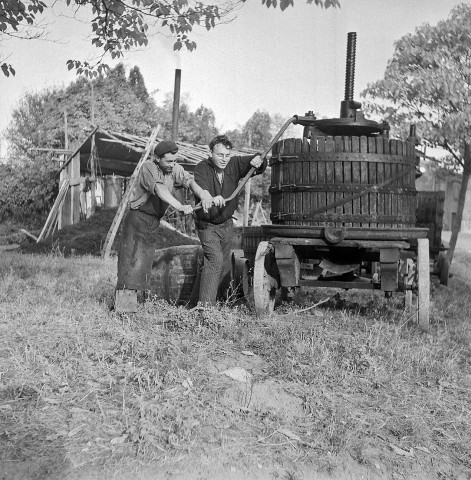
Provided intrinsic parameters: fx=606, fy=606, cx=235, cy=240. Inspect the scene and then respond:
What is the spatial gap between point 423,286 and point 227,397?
2708 millimetres

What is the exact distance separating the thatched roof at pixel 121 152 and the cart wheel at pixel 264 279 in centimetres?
1033

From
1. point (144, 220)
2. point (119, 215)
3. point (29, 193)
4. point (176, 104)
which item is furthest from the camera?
point (29, 193)

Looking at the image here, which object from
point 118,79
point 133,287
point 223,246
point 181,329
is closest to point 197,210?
point 223,246

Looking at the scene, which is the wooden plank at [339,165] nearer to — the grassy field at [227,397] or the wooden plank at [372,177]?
the wooden plank at [372,177]

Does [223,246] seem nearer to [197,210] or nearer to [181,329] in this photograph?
[197,210]

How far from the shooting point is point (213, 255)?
6062mm

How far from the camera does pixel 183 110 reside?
2143 inches

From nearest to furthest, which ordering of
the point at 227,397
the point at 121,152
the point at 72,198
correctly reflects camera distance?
1. the point at 227,397
2. the point at 72,198
3. the point at 121,152

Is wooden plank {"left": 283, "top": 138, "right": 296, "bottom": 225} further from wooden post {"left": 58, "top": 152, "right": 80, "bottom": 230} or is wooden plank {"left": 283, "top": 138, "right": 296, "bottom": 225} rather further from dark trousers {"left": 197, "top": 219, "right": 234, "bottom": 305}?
wooden post {"left": 58, "top": 152, "right": 80, "bottom": 230}

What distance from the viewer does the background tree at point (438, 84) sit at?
14484 millimetres

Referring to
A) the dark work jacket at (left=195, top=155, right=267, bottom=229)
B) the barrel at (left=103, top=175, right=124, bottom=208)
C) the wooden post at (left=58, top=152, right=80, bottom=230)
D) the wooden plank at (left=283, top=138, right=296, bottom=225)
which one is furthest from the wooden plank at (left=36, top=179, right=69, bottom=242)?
the wooden plank at (left=283, top=138, right=296, bottom=225)

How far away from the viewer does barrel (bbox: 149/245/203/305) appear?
699 centimetres

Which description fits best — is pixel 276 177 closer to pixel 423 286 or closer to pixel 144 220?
pixel 144 220

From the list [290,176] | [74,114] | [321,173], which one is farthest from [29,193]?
[321,173]
